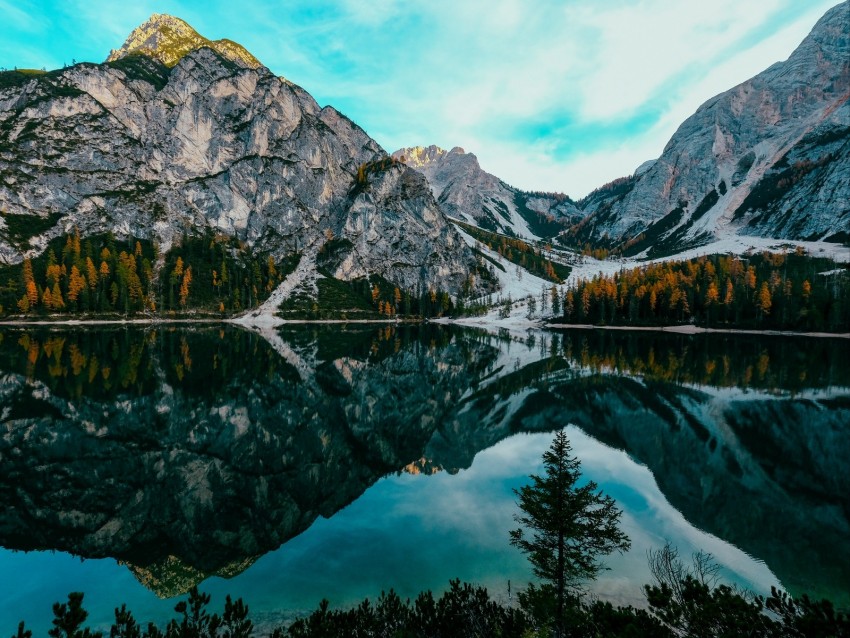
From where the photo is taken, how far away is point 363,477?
3344 centimetres

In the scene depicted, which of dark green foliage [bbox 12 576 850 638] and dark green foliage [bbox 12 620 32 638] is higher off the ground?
dark green foliage [bbox 12 620 32 638]

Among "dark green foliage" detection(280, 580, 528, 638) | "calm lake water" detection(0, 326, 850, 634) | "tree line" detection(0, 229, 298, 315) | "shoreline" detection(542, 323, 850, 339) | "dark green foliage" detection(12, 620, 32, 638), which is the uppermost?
"tree line" detection(0, 229, 298, 315)

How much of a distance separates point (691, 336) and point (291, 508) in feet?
485

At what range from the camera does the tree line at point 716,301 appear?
138250 mm

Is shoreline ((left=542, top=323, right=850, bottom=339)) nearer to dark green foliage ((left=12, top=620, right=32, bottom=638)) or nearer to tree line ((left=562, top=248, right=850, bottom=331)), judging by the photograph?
tree line ((left=562, top=248, right=850, bottom=331))

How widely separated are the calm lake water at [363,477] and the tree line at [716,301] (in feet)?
281

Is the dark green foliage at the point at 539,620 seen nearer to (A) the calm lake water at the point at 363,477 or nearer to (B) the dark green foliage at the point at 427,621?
(B) the dark green foliage at the point at 427,621

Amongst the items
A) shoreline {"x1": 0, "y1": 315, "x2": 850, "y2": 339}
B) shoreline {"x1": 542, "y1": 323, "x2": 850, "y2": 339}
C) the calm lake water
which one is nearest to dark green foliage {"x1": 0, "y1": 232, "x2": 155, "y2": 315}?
shoreline {"x1": 0, "y1": 315, "x2": 850, "y2": 339}

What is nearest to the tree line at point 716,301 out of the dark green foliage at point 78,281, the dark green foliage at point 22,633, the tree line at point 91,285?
the tree line at point 91,285

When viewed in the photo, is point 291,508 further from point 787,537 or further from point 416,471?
point 787,537

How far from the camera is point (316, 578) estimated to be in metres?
19.8

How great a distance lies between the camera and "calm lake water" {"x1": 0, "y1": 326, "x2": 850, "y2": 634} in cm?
1992

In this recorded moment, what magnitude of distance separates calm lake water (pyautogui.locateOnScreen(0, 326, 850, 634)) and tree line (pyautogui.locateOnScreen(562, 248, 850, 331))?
85542mm

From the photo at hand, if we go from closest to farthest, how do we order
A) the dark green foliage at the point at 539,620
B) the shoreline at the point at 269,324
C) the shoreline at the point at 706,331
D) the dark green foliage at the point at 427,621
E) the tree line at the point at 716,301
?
the dark green foliage at the point at 539,620 → the dark green foliage at the point at 427,621 → the shoreline at the point at 706,331 → the tree line at the point at 716,301 → the shoreline at the point at 269,324
